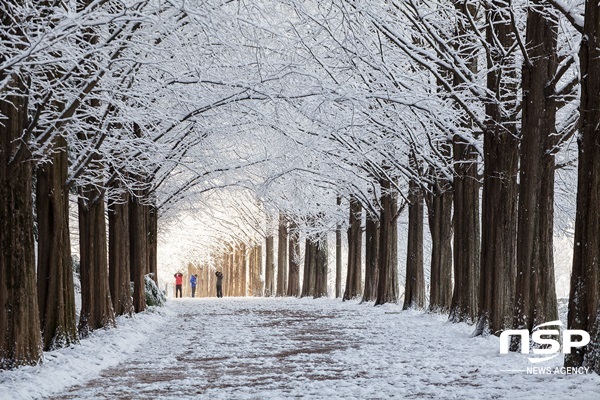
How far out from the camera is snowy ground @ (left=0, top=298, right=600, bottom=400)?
30.9 ft

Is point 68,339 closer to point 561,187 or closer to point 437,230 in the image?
point 437,230

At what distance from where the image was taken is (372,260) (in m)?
31.8

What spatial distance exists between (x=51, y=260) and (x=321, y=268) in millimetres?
28717

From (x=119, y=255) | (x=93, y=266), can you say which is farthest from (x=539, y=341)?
(x=119, y=255)

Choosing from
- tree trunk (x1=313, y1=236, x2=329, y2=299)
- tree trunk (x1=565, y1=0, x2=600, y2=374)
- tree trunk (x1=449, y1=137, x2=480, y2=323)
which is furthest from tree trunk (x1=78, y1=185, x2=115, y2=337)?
tree trunk (x1=313, y1=236, x2=329, y2=299)

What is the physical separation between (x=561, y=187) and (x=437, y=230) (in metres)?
6.18

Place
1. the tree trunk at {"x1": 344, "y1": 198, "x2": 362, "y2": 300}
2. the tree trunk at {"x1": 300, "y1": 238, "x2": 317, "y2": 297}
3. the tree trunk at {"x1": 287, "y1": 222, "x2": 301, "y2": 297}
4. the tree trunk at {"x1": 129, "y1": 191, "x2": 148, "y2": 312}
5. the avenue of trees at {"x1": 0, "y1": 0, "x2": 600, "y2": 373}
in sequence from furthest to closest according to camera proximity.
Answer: the tree trunk at {"x1": 287, "y1": 222, "x2": 301, "y2": 297} → the tree trunk at {"x1": 300, "y1": 238, "x2": 317, "y2": 297} → the tree trunk at {"x1": 344, "y1": 198, "x2": 362, "y2": 300} → the tree trunk at {"x1": 129, "y1": 191, "x2": 148, "y2": 312} → the avenue of trees at {"x1": 0, "y1": 0, "x2": 600, "y2": 373}

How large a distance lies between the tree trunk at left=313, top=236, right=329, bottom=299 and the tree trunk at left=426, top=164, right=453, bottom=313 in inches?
721

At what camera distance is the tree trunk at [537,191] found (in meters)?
12.8

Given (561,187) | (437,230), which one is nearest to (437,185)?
(437,230)

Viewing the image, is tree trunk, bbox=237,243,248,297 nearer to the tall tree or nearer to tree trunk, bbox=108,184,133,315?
the tall tree

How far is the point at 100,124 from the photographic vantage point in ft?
46.5
